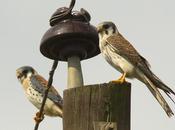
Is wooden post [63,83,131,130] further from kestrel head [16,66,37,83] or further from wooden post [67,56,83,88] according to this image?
kestrel head [16,66,37,83]

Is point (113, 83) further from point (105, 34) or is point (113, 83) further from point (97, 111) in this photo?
point (105, 34)

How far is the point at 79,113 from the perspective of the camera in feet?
17.5

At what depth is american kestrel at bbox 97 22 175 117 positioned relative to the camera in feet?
26.2

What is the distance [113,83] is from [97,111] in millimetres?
291

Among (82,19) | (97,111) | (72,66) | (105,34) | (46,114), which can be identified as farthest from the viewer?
(46,114)

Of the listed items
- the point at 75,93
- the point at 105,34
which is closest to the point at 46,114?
the point at 105,34

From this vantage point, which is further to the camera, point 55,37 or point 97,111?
point 55,37

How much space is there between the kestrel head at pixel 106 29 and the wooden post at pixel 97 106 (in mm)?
3959

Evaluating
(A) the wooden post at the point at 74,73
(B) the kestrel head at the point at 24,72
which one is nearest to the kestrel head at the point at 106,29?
(A) the wooden post at the point at 74,73

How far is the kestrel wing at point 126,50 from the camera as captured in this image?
28.5ft

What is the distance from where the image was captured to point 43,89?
11.6 m

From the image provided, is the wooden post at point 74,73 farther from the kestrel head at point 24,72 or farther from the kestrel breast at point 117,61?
the kestrel head at point 24,72

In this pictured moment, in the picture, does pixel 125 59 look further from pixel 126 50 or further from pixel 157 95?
pixel 157 95

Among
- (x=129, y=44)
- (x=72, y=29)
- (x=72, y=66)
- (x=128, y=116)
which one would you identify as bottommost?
(x=128, y=116)
